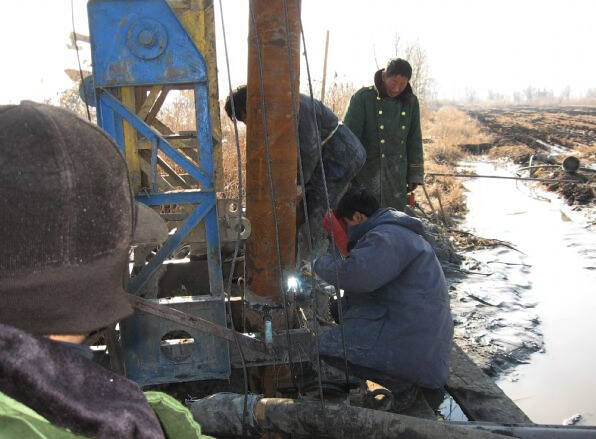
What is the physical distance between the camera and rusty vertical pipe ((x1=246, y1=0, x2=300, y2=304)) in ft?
8.09

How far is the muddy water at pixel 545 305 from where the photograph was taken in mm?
4156

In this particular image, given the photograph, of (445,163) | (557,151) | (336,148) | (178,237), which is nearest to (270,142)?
(178,237)

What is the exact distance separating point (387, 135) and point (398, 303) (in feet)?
8.53

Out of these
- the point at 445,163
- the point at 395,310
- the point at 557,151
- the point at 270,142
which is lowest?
the point at 445,163

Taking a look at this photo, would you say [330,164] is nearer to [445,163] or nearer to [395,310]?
[395,310]

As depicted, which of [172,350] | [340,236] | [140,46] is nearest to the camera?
[140,46]

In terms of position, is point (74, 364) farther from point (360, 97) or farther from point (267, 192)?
point (360, 97)

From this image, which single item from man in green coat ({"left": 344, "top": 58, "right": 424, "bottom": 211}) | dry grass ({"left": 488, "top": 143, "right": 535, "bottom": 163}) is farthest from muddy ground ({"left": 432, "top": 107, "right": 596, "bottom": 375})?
dry grass ({"left": 488, "top": 143, "right": 535, "bottom": 163})

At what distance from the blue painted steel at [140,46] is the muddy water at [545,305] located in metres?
3.20

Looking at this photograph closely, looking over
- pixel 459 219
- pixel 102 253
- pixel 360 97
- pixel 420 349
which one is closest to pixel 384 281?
pixel 420 349

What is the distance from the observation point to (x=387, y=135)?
16.6 ft

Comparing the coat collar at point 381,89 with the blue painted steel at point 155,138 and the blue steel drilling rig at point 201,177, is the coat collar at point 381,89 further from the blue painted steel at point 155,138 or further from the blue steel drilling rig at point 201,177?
the blue painted steel at point 155,138

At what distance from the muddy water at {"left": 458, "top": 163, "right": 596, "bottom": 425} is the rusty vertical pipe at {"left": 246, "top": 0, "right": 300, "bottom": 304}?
7.38 feet

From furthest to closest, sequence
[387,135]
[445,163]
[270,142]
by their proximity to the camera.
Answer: [445,163]
[387,135]
[270,142]
